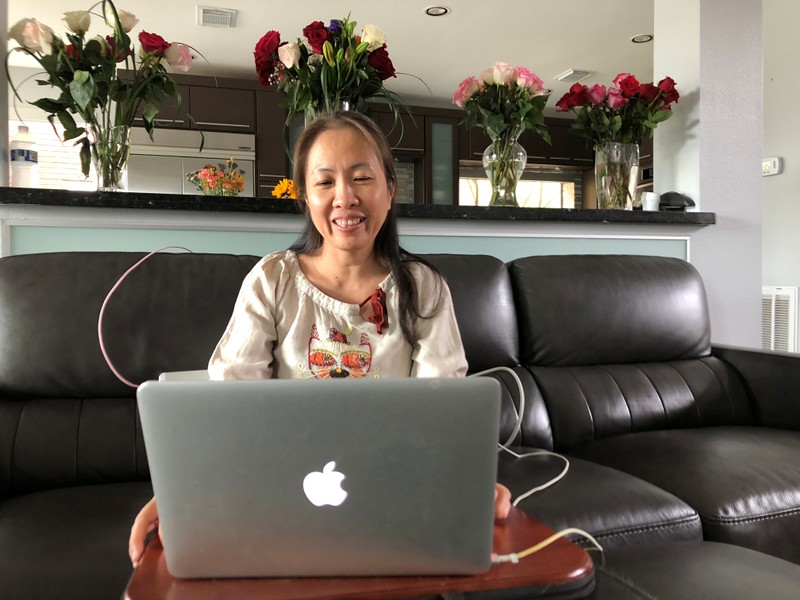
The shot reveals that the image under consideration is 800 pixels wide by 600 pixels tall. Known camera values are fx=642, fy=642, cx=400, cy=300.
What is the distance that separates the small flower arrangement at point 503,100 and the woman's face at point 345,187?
3.47ft

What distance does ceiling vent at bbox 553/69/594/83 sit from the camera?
4.97 m

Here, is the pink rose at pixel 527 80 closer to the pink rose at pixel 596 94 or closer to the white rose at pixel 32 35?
the pink rose at pixel 596 94

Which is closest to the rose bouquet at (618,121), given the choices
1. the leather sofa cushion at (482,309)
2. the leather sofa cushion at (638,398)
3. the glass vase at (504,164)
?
the glass vase at (504,164)

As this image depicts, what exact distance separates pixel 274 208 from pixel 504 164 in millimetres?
854

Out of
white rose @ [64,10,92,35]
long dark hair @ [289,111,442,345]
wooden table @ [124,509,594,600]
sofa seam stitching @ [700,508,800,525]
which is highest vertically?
white rose @ [64,10,92,35]

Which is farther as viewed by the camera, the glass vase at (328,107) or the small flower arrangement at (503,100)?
the small flower arrangement at (503,100)

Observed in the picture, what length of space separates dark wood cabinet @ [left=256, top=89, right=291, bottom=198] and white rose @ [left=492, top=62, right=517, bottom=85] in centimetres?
310

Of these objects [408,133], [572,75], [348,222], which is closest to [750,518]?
[348,222]

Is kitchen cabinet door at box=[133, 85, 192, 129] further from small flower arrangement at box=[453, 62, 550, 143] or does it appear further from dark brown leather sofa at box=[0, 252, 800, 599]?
dark brown leather sofa at box=[0, 252, 800, 599]

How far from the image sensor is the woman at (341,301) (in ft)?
3.86

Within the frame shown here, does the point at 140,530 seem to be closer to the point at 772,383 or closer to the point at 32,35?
the point at 32,35

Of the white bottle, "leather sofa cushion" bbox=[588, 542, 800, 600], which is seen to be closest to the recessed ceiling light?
the white bottle

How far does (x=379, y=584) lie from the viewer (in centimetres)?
62

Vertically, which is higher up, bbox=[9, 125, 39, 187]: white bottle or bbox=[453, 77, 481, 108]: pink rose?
bbox=[453, 77, 481, 108]: pink rose
